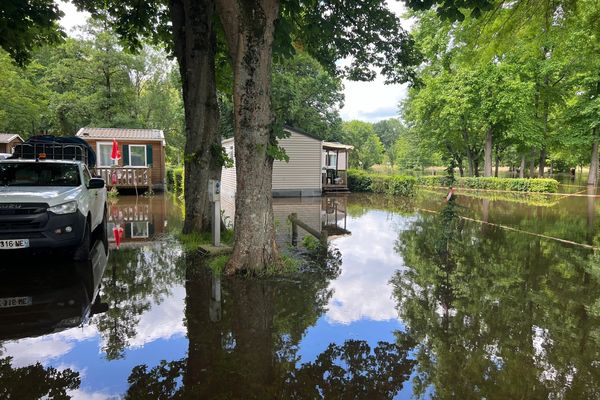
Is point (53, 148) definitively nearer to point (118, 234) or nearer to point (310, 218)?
point (118, 234)

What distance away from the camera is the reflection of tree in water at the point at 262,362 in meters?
3.19

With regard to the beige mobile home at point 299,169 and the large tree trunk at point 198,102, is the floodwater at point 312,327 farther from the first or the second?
the beige mobile home at point 299,169

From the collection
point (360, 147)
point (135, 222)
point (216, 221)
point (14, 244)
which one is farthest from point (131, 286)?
point (360, 147)

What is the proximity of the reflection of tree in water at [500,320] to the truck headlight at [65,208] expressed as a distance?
5.36 metres

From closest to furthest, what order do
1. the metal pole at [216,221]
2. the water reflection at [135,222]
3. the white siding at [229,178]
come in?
the metal pole at [216,221], the water reflection at [135,222], the white siding at [229,178]

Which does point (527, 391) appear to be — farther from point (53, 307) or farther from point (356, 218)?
point (356, 218)

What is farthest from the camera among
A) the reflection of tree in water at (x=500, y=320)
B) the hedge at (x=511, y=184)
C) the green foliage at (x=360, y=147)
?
the green foliage at (x=360, y=147)

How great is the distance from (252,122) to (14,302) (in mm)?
4098

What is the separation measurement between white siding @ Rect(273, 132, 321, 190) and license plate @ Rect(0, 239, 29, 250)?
1656cm

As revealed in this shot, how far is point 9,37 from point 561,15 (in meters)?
11.8

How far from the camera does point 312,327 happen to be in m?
4.56

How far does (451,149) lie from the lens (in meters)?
40.7

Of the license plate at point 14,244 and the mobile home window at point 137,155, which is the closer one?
the license plate at point 14,244

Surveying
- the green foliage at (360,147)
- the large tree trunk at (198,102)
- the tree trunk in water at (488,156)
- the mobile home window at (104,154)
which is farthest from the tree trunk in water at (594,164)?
the mobile home window at (104,154)
